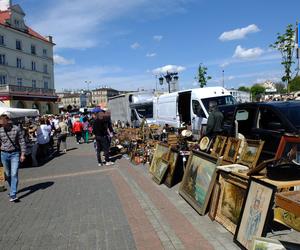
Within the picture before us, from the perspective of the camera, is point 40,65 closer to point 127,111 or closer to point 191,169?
point 127,111

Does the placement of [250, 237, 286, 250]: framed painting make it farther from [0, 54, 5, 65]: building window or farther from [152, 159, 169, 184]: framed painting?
[0, 54, 5, 65]: building window

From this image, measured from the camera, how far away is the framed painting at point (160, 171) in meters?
9.11

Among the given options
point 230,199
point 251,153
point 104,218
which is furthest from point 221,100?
point 230,199

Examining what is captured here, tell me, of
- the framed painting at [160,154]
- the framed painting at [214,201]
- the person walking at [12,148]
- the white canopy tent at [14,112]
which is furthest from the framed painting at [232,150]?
the white canopy tent at [14,112]

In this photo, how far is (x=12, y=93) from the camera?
52.3 metres

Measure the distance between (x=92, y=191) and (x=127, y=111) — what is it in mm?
20820

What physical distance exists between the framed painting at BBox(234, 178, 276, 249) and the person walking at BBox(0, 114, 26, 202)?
17.1 ft

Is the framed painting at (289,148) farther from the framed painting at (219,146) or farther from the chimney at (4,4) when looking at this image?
the chimney at (4,4)

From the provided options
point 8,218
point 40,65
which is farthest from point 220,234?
point 40,65

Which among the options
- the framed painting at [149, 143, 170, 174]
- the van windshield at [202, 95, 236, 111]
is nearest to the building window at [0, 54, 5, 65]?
the van windshield at [202, 95, 236, 111]

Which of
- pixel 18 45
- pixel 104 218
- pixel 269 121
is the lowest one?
pixel 104 218

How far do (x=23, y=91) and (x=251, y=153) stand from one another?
53.3 meters

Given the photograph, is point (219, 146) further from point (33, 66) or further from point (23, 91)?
point (33, 66)

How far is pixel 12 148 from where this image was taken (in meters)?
8.31
